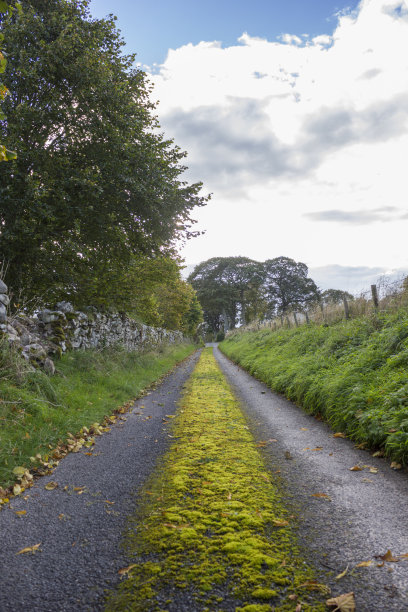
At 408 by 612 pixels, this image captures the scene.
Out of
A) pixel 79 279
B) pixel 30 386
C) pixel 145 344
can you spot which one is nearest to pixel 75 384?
pixel 30 386

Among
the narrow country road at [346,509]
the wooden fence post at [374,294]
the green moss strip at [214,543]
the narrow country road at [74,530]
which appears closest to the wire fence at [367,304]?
the wooden fence post at [374,294]

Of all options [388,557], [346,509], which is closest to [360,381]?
[346,509]

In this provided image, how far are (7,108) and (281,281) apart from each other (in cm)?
5662

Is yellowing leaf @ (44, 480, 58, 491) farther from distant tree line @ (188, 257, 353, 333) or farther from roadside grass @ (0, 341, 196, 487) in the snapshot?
distant tree line @ (188, 257, 353, 333)

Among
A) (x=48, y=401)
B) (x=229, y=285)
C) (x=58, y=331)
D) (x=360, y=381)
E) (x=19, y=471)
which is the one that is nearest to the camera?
(x=19, y=471)

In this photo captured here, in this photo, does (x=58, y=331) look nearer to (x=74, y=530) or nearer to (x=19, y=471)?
(x=19, y=471)

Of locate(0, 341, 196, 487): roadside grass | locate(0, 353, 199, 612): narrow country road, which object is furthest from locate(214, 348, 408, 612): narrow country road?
locate(0, 341, 196, 487): roadside grass

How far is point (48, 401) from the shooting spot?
5.64m

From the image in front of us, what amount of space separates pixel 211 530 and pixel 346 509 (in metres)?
1.25

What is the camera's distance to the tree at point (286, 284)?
6022cm

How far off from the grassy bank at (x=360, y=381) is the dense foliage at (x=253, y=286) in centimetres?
4957

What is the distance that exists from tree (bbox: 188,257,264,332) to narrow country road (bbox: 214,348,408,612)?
177ft

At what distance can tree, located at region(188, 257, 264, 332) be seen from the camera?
59906 mm

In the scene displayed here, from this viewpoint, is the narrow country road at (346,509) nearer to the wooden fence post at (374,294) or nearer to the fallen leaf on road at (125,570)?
the fallen leaf on road at (125,570)
